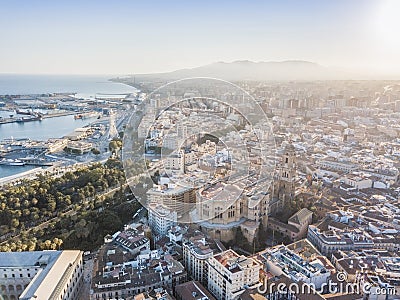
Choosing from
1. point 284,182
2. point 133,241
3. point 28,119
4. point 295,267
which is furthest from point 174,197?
point 28,119

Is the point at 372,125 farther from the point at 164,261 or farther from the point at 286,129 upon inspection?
the point at 164,261

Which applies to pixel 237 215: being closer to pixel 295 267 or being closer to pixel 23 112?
pixel 295 267

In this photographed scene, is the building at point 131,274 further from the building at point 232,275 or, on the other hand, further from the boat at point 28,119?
the boat at point 28,119

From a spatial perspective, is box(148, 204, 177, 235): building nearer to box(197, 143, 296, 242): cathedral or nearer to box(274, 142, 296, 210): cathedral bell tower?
box(197, 143, 296, 242): cathedral

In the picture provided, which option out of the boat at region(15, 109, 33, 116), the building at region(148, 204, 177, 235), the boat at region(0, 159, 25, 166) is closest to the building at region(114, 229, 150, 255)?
the building at region(148, 204, 177, 235)

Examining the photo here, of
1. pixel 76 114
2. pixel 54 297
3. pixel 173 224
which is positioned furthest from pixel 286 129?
pixel 76 114

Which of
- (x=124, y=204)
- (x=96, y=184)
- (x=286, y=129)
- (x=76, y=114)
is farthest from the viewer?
(x=76, y=114)

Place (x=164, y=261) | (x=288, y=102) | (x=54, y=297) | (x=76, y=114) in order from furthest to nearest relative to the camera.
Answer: (x=76, y=114), (x=288, y=102), (x=164, y=261), (x=54, y=297)
